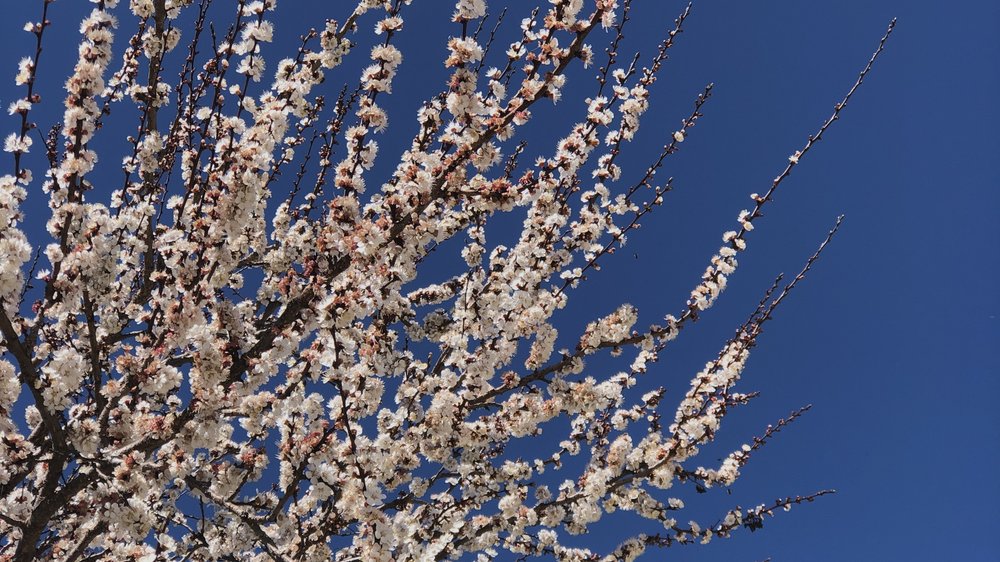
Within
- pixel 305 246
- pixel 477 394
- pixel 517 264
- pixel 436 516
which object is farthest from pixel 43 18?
pixel 436 516

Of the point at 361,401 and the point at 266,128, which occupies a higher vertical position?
the point at 266,128

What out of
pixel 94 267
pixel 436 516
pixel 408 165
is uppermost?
pixel 408 165

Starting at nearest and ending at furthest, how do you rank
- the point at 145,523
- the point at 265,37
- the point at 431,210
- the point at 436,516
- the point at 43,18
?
1. the point at 43,18
2. the point at 145,523
3. the point at 265,37
4. the point at 431,210
5. the point at 436,516

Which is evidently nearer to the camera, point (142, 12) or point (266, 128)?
point (266, 128)

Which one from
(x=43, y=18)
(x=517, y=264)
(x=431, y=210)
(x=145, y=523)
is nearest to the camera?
(x=43, y=18)

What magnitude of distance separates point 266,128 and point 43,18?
1623mm

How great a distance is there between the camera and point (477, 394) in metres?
6.55

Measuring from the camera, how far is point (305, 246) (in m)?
5.83

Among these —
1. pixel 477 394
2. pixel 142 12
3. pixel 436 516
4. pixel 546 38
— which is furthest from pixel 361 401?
pixel 142 12

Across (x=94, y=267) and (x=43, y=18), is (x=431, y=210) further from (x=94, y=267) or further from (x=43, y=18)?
(x=43, y=18)

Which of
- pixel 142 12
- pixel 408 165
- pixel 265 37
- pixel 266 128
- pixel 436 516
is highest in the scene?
pixel 142 12

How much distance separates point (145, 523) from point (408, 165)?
140 inches

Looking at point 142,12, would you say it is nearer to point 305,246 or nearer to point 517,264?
point 305,246

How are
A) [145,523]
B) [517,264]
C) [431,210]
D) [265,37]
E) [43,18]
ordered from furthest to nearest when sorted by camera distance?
[517,264]
[431,210]
[265,37]
[145,523]
[43,18]
